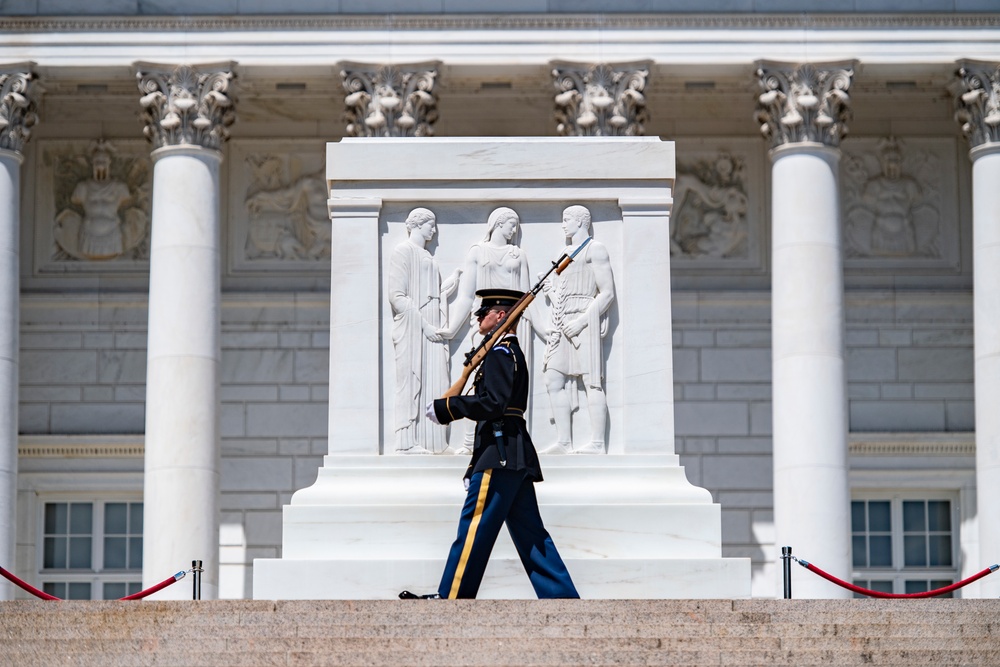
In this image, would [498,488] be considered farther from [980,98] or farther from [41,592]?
[980,98]

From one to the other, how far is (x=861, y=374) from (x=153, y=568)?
45.2ft

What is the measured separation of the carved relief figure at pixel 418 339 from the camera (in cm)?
2233

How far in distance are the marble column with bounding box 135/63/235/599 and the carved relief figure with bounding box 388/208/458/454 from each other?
13861 mm

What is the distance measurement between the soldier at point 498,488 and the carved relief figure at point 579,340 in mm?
1463

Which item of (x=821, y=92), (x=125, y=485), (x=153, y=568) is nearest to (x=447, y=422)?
(x=153, y=568)

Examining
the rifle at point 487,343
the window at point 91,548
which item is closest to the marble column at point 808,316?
the window at point 91,548

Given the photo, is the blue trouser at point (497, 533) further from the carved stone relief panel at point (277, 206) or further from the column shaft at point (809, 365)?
the carved stone relief panel at point (277, 206)

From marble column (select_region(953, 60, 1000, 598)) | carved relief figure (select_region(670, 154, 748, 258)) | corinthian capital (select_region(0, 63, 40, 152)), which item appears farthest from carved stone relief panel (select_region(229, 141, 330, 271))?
marble column (select_region(953, 60, 1000, 598))

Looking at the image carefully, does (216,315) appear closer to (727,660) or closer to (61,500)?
(61,500)

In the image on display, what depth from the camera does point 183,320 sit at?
37.1 meters

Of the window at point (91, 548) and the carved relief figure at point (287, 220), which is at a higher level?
the carved relief figure at point (287, 220)

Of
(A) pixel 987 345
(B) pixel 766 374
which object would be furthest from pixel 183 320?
(A) pixel 987 345

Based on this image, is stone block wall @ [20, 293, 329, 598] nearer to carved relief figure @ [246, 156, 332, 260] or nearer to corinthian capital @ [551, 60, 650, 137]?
carved relief figure @ [246, 156, 332, 260]

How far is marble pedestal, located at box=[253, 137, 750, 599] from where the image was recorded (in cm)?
2161
